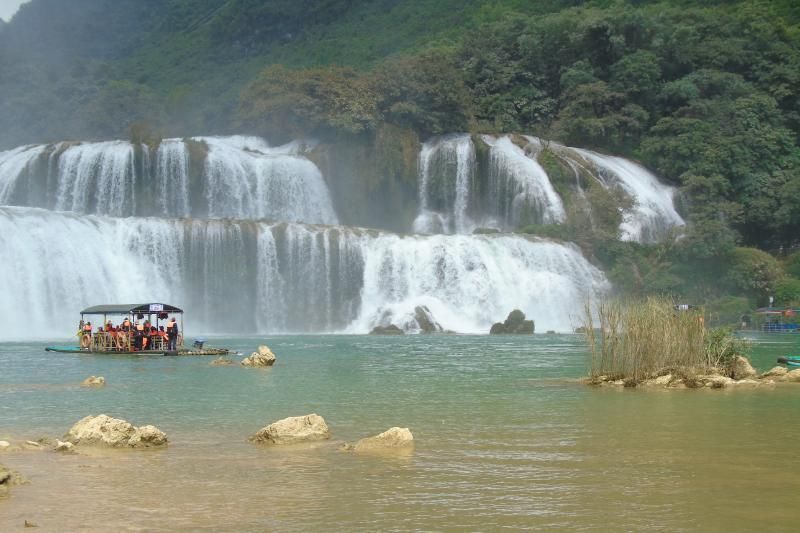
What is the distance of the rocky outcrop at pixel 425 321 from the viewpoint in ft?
Result: 126

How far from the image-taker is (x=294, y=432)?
431 inches

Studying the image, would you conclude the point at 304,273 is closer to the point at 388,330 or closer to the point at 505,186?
the point at 388,330

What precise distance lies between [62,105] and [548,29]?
3501 centimetres

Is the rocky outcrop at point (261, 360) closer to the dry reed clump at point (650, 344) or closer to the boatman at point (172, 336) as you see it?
the boatman at point (172, 336)

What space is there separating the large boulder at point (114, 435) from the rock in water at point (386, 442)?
85.6 inches

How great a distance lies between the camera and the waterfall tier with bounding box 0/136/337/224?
4709 centimetres

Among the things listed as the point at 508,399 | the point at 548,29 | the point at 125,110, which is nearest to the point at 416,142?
the point at 548,29

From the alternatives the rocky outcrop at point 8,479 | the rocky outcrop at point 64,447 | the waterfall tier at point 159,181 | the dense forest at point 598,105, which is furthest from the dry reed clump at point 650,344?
the waterfall tier at point 159,181

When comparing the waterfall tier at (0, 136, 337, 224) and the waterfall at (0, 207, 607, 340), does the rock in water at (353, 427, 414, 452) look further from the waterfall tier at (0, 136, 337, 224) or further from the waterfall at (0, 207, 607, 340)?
the waterfall tier at (0, 136, 337, 224)

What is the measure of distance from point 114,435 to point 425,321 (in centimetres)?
2834

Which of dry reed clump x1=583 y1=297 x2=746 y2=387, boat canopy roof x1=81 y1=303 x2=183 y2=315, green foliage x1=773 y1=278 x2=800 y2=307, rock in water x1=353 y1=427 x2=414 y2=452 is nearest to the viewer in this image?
rock in water x1=353 y1=427 x2=414 y2=452

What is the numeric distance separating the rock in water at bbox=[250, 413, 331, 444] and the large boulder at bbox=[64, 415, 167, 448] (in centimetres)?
107

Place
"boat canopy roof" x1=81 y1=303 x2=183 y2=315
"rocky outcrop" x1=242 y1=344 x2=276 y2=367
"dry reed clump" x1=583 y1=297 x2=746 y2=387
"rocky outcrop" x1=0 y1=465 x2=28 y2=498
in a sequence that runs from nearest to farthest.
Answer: "rocky outcrop" x1=0 y1=465 x2=28 y2=498 → "dry reed clump" x1=583 y1=297 x2=746 y2=387 → "rocky outcrop" x1=242 y1=344 x2=276 y2=367 → "boat canopy roof" x1=81 y1=303 x2=183 y2=315

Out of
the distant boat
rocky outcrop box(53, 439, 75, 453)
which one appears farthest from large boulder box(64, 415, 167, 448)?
the distant boat
